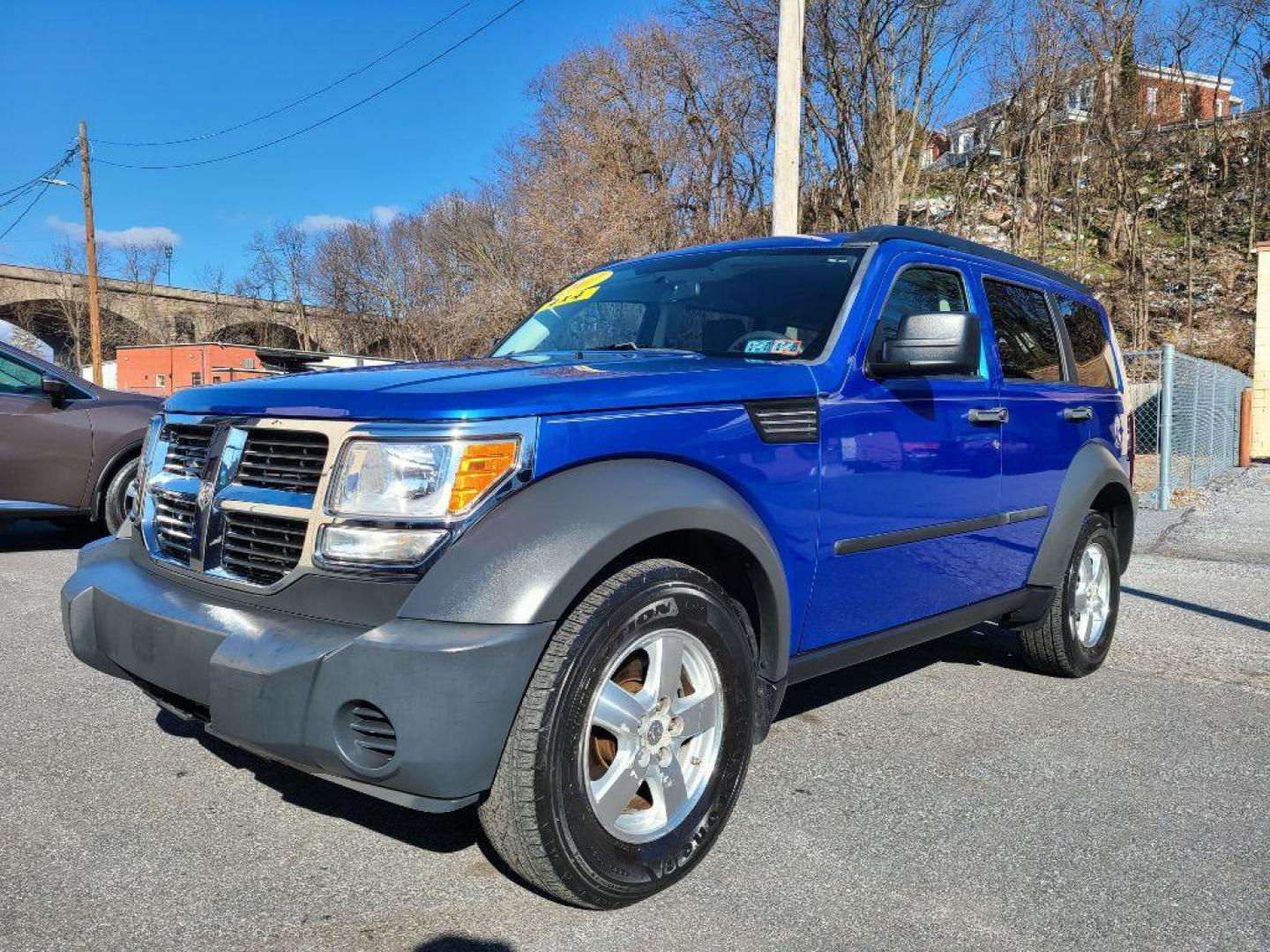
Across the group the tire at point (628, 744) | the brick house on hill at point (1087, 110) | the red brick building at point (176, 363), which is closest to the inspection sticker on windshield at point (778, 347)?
the tire at point (628, 744)

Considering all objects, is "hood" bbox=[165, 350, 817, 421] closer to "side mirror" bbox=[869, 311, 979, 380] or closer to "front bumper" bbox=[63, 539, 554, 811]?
"side mirror" bbox=[869, 311, 979, 380]

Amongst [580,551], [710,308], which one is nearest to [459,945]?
[580,551]

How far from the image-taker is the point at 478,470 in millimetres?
2291

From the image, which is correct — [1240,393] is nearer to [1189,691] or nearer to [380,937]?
[1189,691]

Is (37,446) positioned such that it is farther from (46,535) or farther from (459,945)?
(459,945)

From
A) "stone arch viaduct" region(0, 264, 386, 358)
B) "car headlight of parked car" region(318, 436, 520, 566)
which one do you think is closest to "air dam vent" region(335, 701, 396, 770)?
"car headlight of parked car" region(318, 436, 520, 566)

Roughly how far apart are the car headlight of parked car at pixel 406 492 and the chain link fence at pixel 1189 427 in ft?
32.4

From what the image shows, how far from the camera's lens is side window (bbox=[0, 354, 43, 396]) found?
733 cm

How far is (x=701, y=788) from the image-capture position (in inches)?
106

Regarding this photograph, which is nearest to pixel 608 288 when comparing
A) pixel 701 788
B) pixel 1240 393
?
pixel 701 788

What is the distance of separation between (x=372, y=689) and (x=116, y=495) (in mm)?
6312

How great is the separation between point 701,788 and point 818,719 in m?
1.42

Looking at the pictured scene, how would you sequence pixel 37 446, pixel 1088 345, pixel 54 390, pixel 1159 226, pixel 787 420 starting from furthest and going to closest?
pixel 1159 226 < pixel 54 390 < pixel 37 446 < pixel 1088 345 < pixel 787 420

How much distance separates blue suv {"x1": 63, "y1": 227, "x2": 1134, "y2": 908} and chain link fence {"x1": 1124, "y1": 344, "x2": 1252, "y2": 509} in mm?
8259
